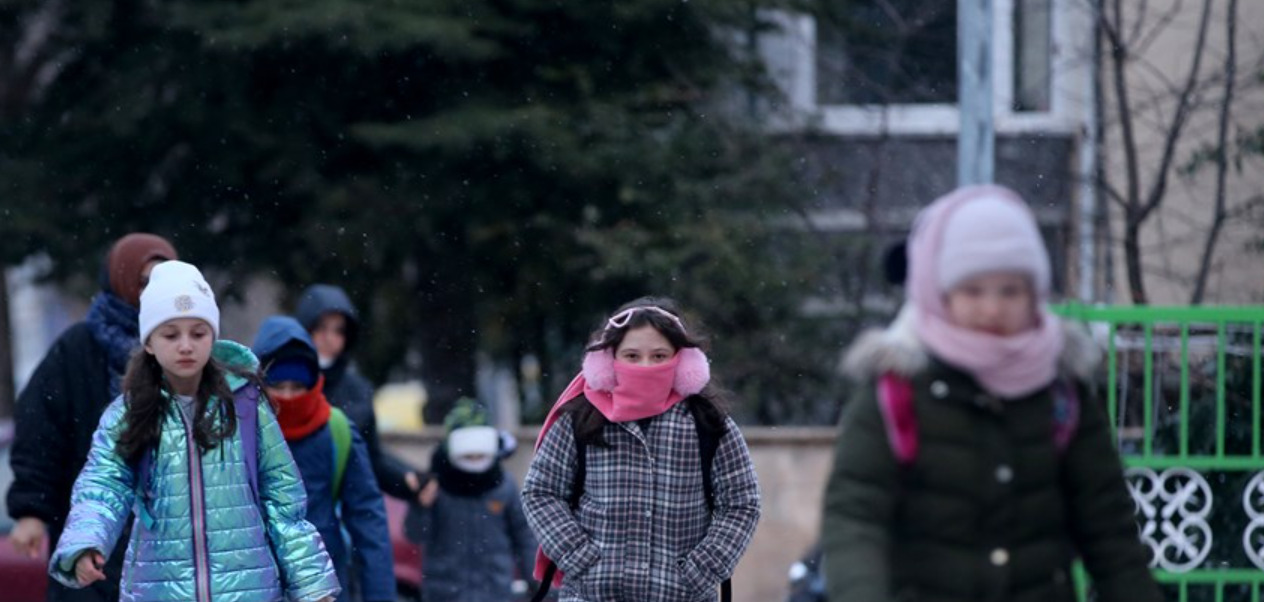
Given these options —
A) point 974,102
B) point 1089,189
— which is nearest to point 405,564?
point 974,102

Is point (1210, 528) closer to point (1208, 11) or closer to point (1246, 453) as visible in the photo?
point (1246, 453)

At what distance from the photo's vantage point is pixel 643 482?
5.41m

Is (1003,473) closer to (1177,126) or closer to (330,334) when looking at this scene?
(330,334)

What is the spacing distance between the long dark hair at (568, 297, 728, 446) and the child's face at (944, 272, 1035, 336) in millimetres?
1864

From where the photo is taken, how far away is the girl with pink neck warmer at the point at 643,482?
5.41 m

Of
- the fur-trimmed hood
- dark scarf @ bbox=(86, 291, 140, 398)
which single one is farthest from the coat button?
dark scarf @ bbox=(86, 291, 140, 398)

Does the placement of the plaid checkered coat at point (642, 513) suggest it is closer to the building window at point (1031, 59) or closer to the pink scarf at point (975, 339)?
the pink scarf at point (975, 339)

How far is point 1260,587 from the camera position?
805 centimetres

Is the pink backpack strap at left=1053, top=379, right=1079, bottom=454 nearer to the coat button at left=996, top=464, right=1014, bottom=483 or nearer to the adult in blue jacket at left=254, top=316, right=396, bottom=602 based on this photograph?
the coat button at left=996, top=464, right=1014, bottom=483

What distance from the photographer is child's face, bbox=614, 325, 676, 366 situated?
18.1ft

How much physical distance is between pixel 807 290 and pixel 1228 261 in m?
2.89

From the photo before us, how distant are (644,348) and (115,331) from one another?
1911mm

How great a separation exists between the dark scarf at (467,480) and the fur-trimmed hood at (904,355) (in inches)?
198

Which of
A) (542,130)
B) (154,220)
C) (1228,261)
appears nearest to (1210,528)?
(1228,261)
